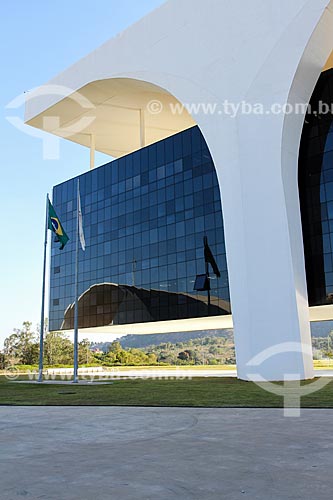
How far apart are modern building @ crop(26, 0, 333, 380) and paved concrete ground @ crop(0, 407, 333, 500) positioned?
1414 cm

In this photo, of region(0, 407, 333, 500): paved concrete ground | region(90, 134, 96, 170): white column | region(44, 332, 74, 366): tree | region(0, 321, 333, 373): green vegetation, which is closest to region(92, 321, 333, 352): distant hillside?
region(0, 321, 333, 373): green vegetation

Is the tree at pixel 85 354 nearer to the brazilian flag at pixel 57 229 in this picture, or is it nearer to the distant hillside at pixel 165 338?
the brazilian flag at pixel 57 229

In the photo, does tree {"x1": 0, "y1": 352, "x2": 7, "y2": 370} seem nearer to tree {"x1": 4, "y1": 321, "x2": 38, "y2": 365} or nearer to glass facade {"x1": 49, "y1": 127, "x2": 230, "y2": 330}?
tree {"x1": 4, "y1": 321, "x2": 38, "y2": 365}

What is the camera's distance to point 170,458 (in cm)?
580

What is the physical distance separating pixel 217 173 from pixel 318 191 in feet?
19.3

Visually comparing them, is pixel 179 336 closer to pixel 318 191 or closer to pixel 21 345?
pixel 21 345

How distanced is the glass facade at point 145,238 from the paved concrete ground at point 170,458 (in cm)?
2306

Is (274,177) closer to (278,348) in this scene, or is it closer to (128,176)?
(278,348)

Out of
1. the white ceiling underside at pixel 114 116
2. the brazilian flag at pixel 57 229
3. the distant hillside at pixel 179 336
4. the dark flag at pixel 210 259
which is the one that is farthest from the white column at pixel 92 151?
the distant hillside at pixel 179 336

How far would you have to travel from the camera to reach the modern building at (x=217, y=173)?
23.4 metres

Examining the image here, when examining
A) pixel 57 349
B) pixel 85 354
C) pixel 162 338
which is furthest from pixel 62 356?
pixel 162 338

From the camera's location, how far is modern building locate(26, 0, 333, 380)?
23375 millimetres

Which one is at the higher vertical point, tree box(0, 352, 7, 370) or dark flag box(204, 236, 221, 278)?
dark flag box(204, 236, 221, 278)

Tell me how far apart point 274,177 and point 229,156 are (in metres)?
3.30
